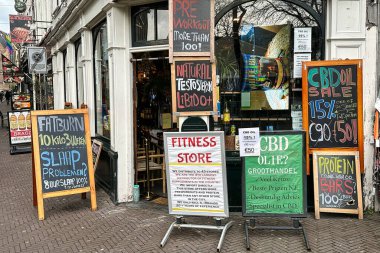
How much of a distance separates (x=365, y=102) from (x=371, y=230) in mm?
1958

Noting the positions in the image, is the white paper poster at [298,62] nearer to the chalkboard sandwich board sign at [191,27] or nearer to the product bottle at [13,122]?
the chalkboard sandwich board sign at [191,27]

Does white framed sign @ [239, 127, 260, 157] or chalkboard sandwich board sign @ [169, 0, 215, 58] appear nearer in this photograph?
white framed sign @ [239, 127, 260, 157]

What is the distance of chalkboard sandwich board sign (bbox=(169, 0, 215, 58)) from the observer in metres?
5.46

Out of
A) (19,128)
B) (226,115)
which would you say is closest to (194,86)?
(226,115)

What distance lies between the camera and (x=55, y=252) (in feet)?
15.8

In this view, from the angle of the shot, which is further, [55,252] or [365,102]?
[365,102]

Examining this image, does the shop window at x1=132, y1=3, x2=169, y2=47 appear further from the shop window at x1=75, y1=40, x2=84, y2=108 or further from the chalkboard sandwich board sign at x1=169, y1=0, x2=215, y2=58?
the shop window at x1=75, y1=40, x2=84, y2=108

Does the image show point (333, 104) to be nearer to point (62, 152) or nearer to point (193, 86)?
point (193, 86)

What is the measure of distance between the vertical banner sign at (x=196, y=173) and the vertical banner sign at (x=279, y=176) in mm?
478

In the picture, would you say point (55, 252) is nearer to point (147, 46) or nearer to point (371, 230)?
point (147, 46)

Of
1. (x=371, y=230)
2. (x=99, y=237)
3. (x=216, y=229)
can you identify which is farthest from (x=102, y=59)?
(x=371, y=230)

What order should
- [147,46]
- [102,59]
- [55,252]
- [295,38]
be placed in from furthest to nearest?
1. [102,59]
2. [147,46]
3. [295,38]
4. [55,252]

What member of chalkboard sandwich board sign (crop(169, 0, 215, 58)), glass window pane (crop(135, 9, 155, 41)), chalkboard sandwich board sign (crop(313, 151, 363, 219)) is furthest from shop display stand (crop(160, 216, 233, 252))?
glass window pane (crop(135, 9, 155, 41))

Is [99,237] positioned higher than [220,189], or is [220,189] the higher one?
[220,189]
